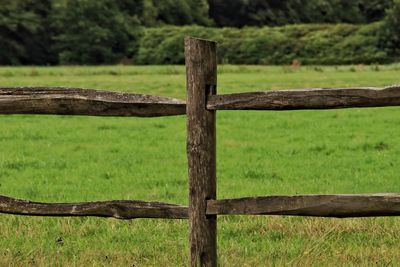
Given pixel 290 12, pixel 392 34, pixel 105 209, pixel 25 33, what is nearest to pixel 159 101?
pixel 105 209

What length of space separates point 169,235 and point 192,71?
2842 millimetres

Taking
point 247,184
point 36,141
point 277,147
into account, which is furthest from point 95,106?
point 36,141

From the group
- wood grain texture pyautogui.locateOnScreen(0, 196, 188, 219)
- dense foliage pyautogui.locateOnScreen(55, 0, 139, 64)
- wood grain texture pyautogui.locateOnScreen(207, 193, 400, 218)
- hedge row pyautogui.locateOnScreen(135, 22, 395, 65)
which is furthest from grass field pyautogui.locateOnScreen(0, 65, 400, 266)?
dense foliage pyautogui.locateOnScreen(55, 0, 139, 64)

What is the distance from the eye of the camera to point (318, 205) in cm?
541

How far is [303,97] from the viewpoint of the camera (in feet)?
17.6

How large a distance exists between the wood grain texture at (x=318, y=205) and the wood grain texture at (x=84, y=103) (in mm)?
778

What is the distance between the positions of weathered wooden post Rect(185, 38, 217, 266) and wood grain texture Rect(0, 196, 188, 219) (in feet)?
0.52

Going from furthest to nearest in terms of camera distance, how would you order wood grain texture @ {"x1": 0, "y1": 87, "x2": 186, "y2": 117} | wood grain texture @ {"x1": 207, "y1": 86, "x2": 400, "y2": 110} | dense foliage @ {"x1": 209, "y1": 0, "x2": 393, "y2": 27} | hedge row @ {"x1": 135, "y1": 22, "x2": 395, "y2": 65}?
dense foliage @ {"x1": 209, "y1": 0, "x2": 393, "y2": 27}
hedge row @ {"x1": 135, "y1": 22, "x2": 395, "y2": 65}
wood grain texture @ {"x1": 0, "y1": 87, "x2": 186, "y2": 117}
wood grain texture @ {"x1": 207, "y1": 86, "x2": 400, "y2": 110}

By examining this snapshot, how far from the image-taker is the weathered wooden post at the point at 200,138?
5449mm

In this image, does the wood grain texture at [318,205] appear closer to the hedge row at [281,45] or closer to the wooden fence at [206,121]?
the wooden fence at [206,121]

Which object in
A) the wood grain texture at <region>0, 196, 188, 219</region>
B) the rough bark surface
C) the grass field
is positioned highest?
the rough bark surface

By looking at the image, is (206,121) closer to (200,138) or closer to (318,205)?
(200,138)

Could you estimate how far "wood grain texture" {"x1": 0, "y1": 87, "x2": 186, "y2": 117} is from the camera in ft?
18.6

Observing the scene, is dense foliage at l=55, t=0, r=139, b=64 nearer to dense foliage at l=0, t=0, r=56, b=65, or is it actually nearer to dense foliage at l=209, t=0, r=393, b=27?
dense foliage at l=0, t=0, r=56, b=65
